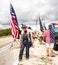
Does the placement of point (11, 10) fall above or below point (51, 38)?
above

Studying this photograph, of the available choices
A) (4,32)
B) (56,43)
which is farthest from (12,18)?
(4,32)

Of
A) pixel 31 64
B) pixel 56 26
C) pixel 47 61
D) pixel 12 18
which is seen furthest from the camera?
pixel 56 26

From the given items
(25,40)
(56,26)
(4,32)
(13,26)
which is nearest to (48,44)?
(25,40)

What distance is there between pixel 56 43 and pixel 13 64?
6.45 metres

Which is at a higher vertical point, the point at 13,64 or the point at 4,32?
the point at 13,64

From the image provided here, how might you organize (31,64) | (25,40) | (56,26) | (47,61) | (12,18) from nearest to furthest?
(31,64)
(47,61)
(25,40)
(12,18)
(56,26)

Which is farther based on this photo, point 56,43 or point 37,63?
point 56,43

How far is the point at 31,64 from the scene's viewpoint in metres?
11.4

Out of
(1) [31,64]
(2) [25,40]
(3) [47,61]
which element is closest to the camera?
(1) [31,64]

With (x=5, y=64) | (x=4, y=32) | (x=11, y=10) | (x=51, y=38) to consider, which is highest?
(x=11, y=10)

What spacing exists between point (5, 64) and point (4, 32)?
144 metres

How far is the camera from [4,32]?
154750mm

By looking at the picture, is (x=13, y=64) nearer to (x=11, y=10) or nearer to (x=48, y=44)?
(x=48, y=44)

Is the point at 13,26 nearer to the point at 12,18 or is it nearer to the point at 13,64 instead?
the point at 12,18
